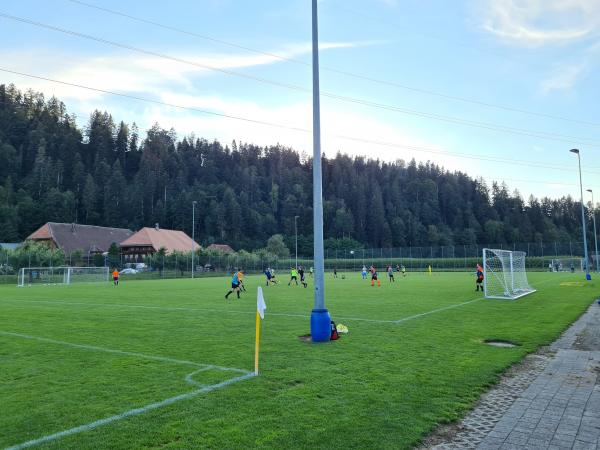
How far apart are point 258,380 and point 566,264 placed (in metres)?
73.1

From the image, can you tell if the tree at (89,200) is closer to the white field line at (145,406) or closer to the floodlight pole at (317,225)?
the white field line at (145,406)

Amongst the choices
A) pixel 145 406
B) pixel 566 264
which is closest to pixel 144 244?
pixel 566 264

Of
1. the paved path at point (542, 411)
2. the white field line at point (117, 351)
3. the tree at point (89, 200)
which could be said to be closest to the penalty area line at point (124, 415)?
the white field line at point (117, 351)

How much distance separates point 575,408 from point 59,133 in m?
147

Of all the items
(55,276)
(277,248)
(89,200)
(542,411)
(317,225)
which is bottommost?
(542,411)

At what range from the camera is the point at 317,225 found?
1080 centimetres

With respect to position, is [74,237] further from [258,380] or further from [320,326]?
[258,380]

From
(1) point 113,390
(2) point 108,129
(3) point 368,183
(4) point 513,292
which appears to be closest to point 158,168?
(2) point 108,129

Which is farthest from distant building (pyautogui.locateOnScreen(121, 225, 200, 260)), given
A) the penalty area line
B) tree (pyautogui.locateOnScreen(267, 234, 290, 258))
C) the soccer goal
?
the penalty area line

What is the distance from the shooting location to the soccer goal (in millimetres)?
22825

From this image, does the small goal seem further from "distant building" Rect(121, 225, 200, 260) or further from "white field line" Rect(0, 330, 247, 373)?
"white field line" Rect(0, 330, 247, 373)

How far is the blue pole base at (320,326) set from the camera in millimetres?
10234

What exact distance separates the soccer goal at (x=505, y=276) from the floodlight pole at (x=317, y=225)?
47.4ft

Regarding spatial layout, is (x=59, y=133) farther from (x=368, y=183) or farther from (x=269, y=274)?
(x=269, y=274)
